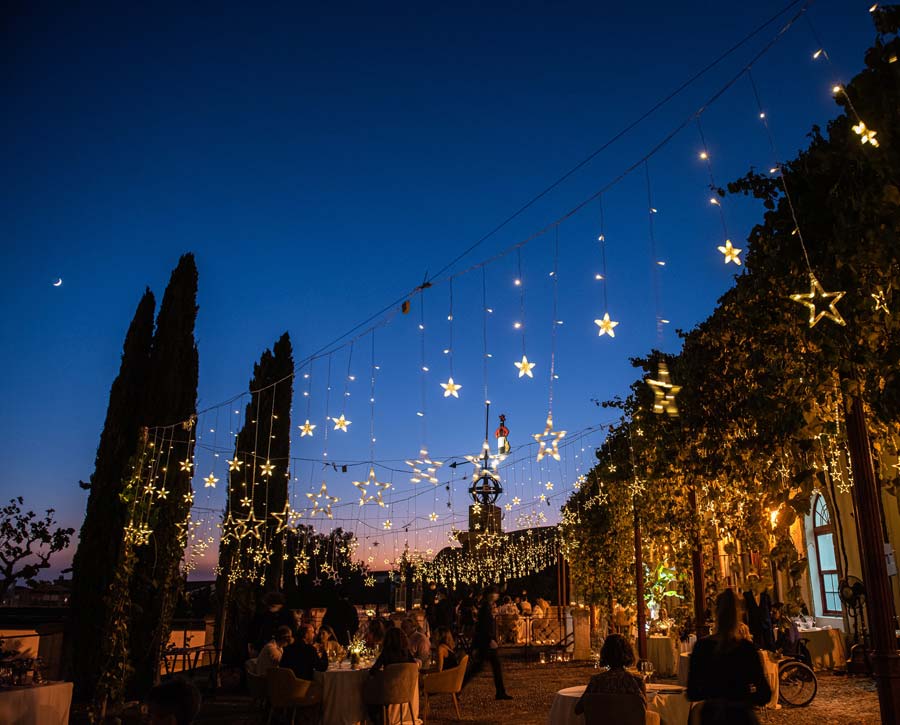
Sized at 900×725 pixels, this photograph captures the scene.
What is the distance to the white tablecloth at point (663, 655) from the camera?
435 inches

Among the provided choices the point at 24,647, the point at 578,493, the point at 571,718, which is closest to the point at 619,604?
the point at 578,493

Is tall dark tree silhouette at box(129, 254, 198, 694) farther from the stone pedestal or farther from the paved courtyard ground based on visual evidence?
the stone pedestal

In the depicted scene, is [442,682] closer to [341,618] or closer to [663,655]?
[341,618]

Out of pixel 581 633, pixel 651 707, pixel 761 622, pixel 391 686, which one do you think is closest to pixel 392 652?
pixel 391 686

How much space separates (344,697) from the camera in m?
6.87

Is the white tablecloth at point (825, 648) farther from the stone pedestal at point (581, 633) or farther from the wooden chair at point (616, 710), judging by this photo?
the wooden chair at point (616, 710)

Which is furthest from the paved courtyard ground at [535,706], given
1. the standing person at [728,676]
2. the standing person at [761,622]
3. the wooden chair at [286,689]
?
the standing person at [728,676]

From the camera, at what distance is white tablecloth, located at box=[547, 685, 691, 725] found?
516 centimetres

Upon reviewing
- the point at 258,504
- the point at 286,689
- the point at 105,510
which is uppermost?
the point at 258,504

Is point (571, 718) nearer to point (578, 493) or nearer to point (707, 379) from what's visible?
point (707, 379)

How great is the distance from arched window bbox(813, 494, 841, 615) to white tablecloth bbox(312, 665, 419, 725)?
1047 centimetres

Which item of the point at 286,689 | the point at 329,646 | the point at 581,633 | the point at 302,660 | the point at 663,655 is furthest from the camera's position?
the point at 581,633

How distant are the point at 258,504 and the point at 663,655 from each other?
963cm

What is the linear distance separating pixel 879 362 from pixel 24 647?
1006cm
